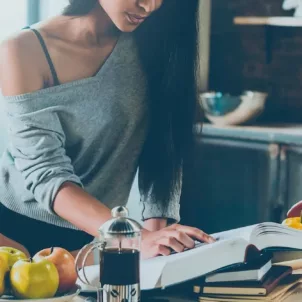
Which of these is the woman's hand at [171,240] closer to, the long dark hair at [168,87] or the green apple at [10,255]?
the green apple at [10,255]

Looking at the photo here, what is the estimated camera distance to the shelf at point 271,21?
3572 millimetres

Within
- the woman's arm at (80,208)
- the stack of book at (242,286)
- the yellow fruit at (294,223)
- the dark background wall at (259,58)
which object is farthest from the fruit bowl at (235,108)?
the stack of book at (242,286)

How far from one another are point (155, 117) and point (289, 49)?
78.5 inches

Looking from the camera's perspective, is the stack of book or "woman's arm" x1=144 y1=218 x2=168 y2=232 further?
"woman's arm" x1=144 y1=218 x2=168 y2=232

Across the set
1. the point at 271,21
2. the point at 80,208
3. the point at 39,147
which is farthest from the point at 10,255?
the point at 271,21

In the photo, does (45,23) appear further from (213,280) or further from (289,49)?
(289,49)

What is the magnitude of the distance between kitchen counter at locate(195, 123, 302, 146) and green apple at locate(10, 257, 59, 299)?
207 cm

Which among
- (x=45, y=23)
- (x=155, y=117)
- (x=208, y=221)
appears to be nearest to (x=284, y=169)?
(x=208, y=221)

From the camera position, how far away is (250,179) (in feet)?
11.4

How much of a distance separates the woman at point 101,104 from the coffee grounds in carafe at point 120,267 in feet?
1.92

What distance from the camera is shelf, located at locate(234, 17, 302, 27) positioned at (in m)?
3.57

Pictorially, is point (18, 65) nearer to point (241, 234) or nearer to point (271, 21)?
point (241, 234)

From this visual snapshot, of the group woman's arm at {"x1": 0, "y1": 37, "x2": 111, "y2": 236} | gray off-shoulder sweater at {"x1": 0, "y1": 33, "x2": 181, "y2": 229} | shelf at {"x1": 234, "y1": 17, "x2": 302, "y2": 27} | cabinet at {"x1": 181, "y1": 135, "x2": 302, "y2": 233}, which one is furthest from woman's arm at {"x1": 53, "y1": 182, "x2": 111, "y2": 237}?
shelf at {"x1": 234, "y1": 17, "x2": 302, "y2": 27}

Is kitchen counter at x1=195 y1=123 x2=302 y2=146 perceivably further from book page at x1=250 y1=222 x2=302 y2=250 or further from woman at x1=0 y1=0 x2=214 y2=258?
book page at x1=250 y1=222 x2=302 y2=250
